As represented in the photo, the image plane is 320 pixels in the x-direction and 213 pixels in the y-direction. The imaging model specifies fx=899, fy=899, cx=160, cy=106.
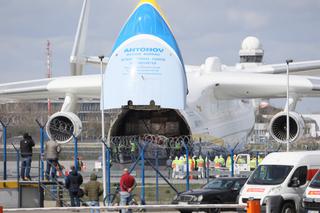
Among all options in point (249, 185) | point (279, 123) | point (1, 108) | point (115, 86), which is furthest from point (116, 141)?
point (1, 108)

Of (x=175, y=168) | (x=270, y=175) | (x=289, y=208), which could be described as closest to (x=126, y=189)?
(x=270, y=175)

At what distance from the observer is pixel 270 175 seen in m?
20.0

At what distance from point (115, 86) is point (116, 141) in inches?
124

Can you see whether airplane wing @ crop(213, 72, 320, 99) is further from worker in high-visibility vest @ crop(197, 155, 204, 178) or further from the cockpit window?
the cockpit window

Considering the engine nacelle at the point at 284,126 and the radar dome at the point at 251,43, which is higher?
the radar dome at the point at 251,43

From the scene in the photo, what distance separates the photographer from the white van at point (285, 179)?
62.5 ft

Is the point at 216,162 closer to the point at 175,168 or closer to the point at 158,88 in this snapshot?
the point at 175,168

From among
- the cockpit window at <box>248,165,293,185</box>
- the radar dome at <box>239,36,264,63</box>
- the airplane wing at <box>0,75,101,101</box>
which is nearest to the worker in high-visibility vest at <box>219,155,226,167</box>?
the airplane wing at <box>0,75,101,101</box>

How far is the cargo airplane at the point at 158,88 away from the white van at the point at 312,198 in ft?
31.6

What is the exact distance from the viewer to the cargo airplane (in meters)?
28.2

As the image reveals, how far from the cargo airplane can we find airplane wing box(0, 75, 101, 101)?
0.04 m

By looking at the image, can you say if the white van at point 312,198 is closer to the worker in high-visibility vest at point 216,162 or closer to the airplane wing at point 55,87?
the worker in high-visibility vest at point 216,162

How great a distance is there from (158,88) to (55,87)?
322 inches

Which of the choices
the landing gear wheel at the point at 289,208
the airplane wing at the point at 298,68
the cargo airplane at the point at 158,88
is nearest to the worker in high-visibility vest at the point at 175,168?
the cargo airplane at the point at 158,88
